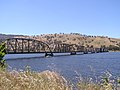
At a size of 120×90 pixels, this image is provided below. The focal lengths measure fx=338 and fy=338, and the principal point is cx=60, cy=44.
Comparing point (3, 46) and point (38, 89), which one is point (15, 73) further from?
point (3, 46)

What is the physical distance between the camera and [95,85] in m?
9.81

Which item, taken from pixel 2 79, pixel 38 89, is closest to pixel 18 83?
pixel 2 79

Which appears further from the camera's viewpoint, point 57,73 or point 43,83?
point 57,73

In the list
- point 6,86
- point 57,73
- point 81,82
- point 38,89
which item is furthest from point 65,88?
point 57,73

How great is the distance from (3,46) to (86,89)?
2241 inches

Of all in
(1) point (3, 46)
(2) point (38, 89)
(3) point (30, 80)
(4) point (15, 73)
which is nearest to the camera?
(2) point (38, 89)

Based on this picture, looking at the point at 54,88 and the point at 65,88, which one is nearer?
the point at 54,88

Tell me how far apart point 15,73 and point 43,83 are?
2.76m

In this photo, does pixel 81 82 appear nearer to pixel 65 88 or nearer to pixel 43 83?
pixel 65 88

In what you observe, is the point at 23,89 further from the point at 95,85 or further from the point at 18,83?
the point at 95,85

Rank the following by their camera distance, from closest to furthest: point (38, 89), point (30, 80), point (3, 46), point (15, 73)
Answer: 1. point (38, 89)
2. point (30, 80)
3. point (15, 73)
4. point (3, 46)

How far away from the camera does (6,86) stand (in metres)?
8.70

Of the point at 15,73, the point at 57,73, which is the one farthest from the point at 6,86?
the point at 57,73

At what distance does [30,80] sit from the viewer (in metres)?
9.26
